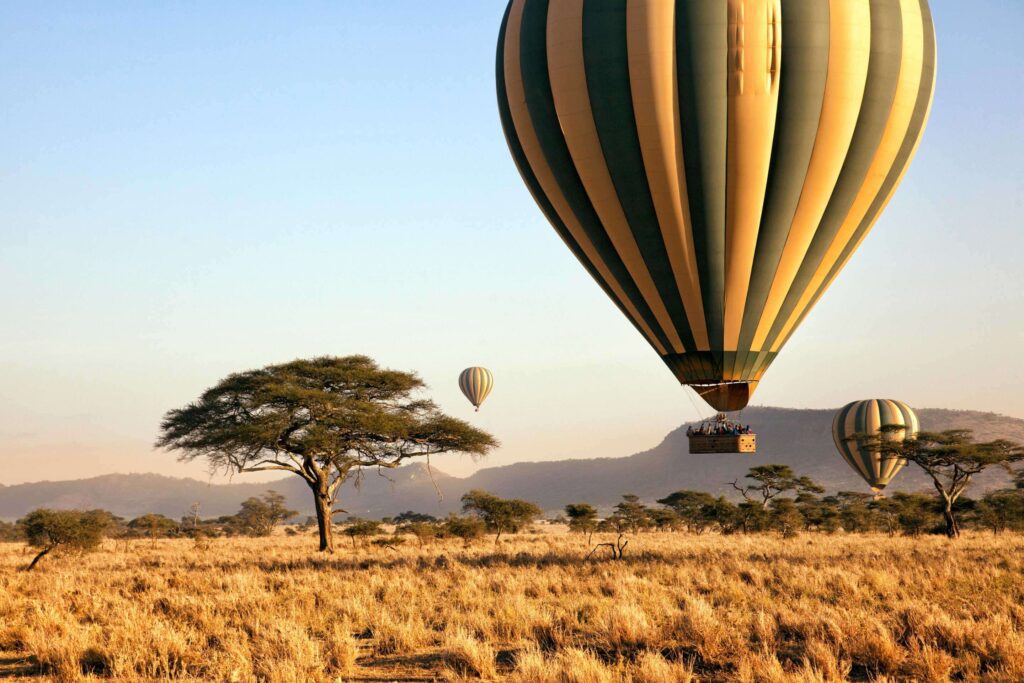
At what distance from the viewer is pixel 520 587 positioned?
18.2 metres

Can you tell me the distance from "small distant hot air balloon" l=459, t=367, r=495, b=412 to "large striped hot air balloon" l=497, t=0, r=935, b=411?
50691 millimetres

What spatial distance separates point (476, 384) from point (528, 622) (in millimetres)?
59507

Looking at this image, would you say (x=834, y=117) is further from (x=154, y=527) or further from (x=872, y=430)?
(x=154, y=527)

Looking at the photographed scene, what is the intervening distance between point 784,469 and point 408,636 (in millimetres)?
63365

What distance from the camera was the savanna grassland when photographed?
11281 mm

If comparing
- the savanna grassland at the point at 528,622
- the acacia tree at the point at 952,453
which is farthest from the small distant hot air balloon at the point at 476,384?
the savanna grassland at the point at 528,622

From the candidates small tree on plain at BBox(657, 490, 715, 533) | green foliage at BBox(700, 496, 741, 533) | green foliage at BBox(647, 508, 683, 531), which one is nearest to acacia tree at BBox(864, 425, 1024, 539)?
green foliage at BBox(700, 496, 741, 533)

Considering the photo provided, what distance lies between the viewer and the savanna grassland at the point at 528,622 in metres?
11.3

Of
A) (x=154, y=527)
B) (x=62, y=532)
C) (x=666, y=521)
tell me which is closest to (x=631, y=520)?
(x=666, y=521)

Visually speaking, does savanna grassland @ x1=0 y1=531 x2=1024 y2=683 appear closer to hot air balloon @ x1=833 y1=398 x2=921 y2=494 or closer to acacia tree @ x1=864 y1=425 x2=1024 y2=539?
acacia tree @ x1=864 y1=425 x2=1024 y2=539

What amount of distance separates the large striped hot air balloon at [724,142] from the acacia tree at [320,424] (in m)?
13.5

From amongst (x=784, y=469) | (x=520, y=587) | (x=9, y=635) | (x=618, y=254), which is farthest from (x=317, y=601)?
(x=784, y=469)

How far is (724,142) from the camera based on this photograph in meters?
21.2

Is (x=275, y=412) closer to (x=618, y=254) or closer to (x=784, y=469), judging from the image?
(x=618, y=254)
